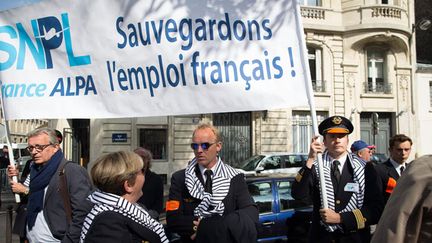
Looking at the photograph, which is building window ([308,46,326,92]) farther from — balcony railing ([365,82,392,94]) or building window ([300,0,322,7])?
balcony railing ([365,82,392,94])

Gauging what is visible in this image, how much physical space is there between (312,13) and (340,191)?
74.1 ft

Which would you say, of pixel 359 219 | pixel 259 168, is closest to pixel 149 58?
pixel 359 219

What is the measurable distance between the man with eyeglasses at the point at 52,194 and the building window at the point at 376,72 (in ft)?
77.9

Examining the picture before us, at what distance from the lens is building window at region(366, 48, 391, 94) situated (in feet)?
84.2

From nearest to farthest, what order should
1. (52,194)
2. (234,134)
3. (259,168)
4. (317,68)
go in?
(52,194), (259,168), (234,134), (317,68)

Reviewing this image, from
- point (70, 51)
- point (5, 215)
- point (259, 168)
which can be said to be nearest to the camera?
point (70, 51)

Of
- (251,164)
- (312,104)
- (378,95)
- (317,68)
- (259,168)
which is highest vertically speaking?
(317,68)

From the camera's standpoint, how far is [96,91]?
387 centimetres

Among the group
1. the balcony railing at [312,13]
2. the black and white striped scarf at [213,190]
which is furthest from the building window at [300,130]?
the black and white striped scarf at [213,190]

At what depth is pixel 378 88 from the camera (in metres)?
25.7

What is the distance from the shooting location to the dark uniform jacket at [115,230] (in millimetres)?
2367

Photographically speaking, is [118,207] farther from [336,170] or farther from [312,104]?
[336,170]

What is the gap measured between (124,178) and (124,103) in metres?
1.32

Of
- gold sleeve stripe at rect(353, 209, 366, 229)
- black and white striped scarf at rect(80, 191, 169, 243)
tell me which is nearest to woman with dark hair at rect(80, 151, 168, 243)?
black and white striped scarf at rect(80, 191, 169, 243)
